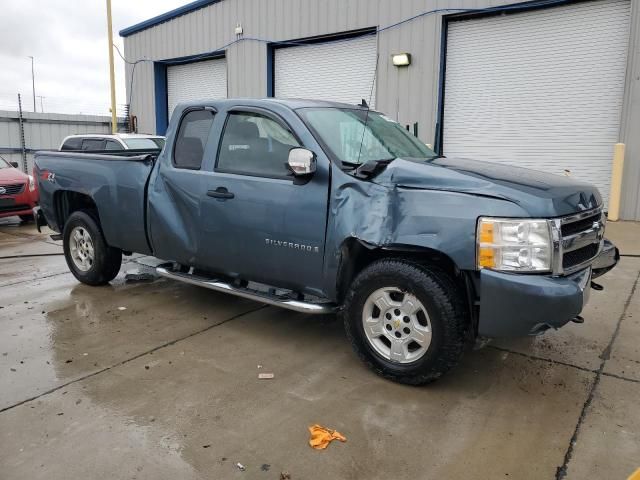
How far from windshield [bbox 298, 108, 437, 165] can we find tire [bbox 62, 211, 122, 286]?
284 centimetres

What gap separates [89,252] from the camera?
613 centimetres

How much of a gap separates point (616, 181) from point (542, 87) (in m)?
2.32

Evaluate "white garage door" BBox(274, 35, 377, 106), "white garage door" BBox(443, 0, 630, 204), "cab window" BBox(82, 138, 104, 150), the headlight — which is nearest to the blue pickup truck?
the headlight

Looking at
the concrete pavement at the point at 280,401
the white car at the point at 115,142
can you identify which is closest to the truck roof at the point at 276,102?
the concrete pavement at the point at 280,401

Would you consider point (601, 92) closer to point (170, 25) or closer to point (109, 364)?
point (109, 364)

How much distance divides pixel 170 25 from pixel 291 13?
5.59 metres

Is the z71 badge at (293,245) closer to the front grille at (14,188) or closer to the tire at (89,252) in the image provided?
the tire at (89,252)

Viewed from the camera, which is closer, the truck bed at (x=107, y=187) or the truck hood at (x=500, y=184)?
the truck hood at (x=500, y=184)

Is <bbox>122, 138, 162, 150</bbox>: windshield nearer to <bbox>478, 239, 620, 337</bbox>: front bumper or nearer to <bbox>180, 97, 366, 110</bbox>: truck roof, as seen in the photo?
<bbox>180, 97, 366, 110</bbox>: truck roof

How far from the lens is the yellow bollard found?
31.9 ft

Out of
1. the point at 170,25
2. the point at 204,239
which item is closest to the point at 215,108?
the point at 204,239

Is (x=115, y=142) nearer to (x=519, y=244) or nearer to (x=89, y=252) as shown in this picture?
(x=89, y=252)

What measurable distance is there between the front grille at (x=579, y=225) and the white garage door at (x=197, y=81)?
14.0 m

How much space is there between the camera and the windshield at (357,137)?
4242 millimetres
